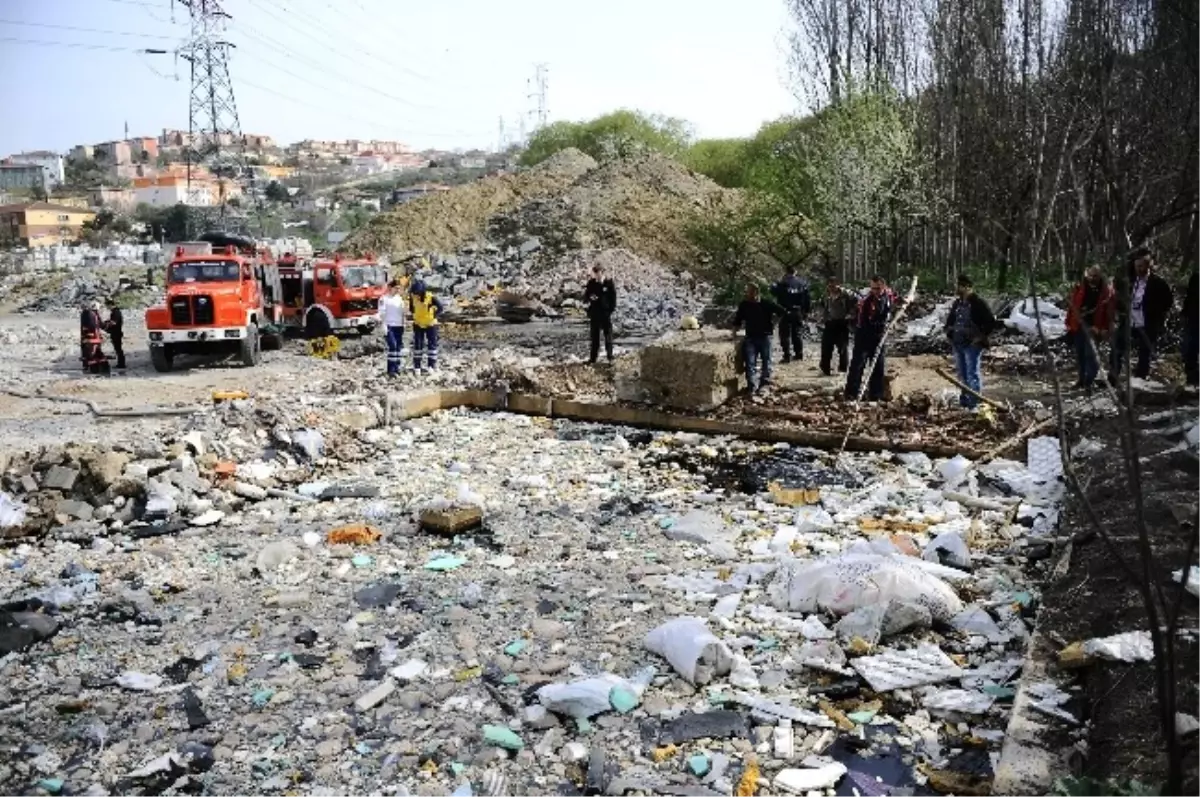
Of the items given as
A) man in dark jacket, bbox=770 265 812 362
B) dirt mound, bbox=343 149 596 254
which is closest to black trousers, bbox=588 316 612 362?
man in dark jacket, bbox=770 265 812 362

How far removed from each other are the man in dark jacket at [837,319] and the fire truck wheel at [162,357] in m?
10.5

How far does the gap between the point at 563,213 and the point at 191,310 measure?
18.9m

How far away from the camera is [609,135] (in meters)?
53.4

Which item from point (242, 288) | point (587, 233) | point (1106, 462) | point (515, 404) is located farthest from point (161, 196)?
point (1106, 462)

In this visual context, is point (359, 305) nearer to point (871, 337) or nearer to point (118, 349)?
point (118, 349)

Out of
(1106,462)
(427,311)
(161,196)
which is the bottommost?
(1106,462)

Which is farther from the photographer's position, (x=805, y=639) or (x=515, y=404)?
(x=515, y=404)

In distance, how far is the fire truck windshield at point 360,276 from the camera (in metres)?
19.3

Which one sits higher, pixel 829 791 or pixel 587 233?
pixel 587 233

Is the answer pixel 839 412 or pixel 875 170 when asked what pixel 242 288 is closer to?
pixel 839 412

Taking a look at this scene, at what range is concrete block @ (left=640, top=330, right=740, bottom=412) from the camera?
1003 centimetres

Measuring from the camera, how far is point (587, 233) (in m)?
30.4

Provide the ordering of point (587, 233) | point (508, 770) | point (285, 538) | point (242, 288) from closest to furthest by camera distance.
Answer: point (508, 770) < point (285, 538) < point (242, 288) < point (587, 233)

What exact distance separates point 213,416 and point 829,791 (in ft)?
25.9
